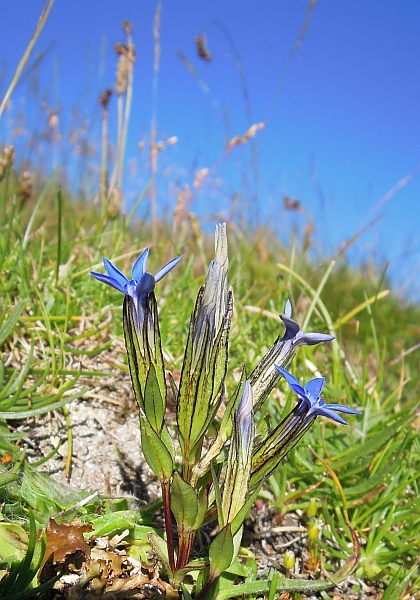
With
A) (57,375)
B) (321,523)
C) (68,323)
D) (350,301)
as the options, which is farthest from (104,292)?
(350,301)

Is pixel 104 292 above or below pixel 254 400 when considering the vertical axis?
above

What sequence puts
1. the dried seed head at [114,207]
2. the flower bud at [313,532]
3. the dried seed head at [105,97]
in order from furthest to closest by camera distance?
1. the dried seed head at [105,97]
2. the dried seed head at [114,207]
3. the flower bud at [313,532]

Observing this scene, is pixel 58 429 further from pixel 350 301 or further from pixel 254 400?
pixel 350 301

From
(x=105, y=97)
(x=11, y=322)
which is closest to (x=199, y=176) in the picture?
(x=105, y=97)

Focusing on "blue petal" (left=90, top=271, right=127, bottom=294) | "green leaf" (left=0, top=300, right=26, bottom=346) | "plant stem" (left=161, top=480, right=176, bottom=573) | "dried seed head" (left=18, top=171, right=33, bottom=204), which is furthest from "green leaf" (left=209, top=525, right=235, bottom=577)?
"dried seed head" (left=18, top=171, right=33, bottom=204)

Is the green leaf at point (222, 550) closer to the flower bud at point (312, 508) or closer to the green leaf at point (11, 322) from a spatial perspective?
the flower bud at point (312, 508)

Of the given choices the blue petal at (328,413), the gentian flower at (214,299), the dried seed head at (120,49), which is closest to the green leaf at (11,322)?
the gentian flower at (214,299)

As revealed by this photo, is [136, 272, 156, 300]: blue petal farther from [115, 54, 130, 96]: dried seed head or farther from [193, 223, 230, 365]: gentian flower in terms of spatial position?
[115, 54, 130, 96]: dried seed head
